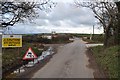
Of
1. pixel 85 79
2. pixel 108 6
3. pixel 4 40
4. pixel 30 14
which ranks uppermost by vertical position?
pixel 108 6

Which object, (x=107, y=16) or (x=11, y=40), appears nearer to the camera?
(x=11, y=40)

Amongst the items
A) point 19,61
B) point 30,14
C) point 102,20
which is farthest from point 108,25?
A: point 30,14

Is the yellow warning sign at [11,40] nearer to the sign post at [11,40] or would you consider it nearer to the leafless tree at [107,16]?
the sign post at [11,40]

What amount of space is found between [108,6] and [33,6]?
22002 millimetres

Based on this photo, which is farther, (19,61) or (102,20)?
(102,20)

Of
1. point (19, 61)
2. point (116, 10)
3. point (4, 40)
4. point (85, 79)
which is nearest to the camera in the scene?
point (4, 40)

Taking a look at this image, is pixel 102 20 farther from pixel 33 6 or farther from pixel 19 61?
pixel 33 6

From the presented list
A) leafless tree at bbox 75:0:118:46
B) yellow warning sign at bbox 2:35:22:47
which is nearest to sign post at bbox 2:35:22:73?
yellow warning sign at bbox 2:35:22:47

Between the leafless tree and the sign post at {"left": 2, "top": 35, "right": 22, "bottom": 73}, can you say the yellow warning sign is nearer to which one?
the sign post at {"left": 2, "top": 35, "right": 22, "bottom": 73}

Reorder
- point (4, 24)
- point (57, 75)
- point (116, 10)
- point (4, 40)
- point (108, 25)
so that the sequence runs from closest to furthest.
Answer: point (4, 40) → point (4, 24) → point (57, 75) → point (116, 10) → point (108, 25)

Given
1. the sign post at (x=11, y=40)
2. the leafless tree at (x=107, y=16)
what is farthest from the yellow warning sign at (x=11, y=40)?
the leafless tree at (x=107, y=16)

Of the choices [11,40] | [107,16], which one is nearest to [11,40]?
[11,40]

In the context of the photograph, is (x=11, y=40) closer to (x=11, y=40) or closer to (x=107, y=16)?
(x=11, y=40)

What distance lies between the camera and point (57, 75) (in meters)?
19.2
